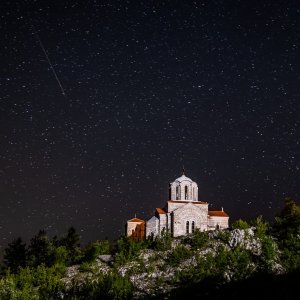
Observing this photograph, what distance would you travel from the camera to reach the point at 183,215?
1697 inches

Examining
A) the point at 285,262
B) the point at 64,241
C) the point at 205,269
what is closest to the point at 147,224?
the point at 64,241

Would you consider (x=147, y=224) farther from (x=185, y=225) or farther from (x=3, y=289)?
(x=3, y=289)

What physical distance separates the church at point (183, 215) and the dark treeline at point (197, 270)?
7.08m

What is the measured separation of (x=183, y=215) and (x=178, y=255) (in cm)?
1206

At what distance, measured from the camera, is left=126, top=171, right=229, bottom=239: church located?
1695 inches

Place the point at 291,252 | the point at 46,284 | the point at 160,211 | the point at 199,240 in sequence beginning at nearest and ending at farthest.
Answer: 1. the point at 46,284
2. the point at 291,252
3. the point at 199,240
4. the point at 160,211

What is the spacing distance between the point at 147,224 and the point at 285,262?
1941cm

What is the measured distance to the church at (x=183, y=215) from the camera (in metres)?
43.1

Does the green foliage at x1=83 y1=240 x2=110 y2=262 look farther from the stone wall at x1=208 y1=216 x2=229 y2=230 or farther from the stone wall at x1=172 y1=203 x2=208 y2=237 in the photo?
the stone wall at x1=208 y1=216 x2=229 y2=230

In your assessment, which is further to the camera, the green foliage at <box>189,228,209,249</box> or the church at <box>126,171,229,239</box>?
the church at <box>126,171,229,239</box>

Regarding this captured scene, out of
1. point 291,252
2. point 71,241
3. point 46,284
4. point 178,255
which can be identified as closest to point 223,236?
point 178,255

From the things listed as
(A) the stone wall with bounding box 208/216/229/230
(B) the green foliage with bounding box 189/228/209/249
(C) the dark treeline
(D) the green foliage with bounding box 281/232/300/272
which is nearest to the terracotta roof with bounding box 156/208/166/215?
(A) the stone wall with bounding box 208/216/229/230

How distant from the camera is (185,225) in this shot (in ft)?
141

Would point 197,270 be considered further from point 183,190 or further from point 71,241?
point 71,241
